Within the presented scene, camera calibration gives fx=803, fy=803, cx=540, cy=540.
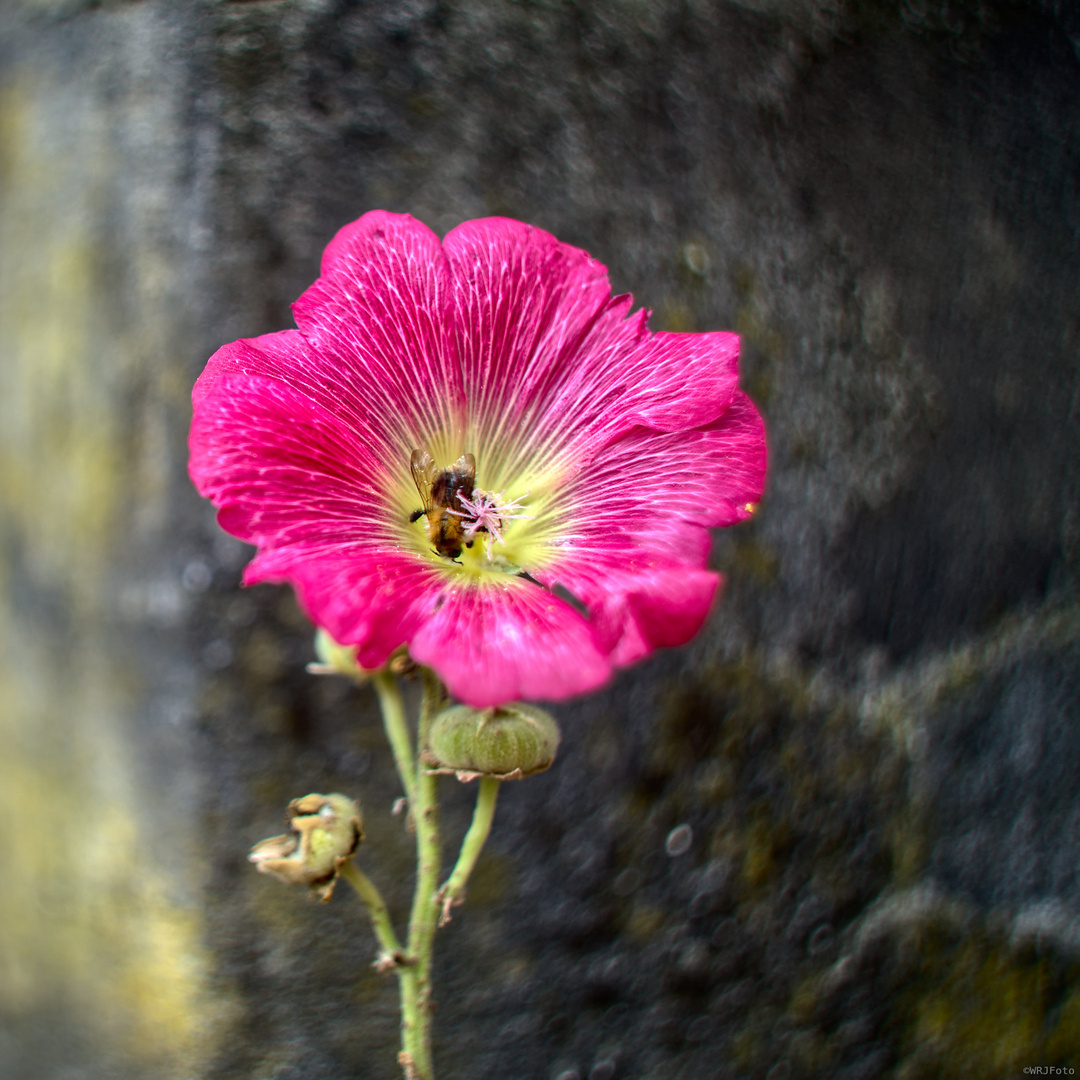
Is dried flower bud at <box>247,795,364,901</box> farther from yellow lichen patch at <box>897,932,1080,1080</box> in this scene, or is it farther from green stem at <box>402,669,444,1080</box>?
yellow lichen patch at <box>897,932,1080,1080</box>

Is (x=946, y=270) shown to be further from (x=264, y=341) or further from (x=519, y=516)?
(x=264, y=341)

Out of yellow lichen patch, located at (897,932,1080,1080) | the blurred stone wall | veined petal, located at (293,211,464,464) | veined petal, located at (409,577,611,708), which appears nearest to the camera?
veined petal, located at (409,577,611,708)

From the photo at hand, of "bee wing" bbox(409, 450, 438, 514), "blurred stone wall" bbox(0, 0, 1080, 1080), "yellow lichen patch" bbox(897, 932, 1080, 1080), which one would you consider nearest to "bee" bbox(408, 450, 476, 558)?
"bee wing" bbox(409, 450, 438, 514)

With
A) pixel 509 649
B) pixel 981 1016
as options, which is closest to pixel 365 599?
pixel 509 649

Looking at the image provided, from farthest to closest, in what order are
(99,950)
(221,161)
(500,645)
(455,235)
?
(99,950)
(221,161)
(455,235)
(500,645)

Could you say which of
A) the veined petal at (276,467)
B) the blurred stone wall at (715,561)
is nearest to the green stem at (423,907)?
the veined petal at (276,467)

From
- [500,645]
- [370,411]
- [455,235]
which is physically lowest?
[500,645]

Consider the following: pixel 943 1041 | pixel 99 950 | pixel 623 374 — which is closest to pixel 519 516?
pixel 623 374
